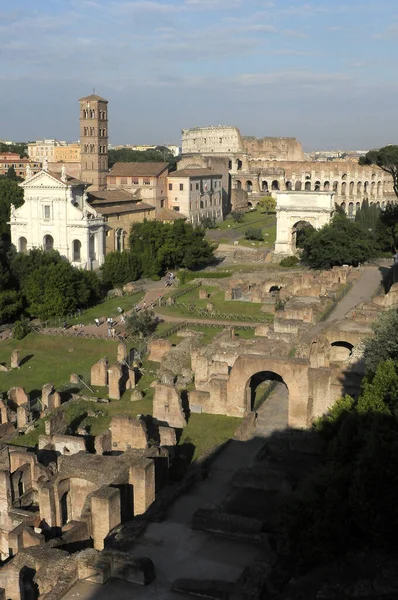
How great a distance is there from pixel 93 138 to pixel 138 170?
4.70 metres

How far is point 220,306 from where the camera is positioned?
119 ft

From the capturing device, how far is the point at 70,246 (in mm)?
44562

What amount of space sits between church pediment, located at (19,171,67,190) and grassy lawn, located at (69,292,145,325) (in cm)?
1002

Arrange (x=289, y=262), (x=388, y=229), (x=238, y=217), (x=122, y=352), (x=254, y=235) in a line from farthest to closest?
1. (x=238, y=217)
2. (x=254, y=235)
3. (x=388, y=229)
4. (x=289, y=262)
5. (x=122, y=352)

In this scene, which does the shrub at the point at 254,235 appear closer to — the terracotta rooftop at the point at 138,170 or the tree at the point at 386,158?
the terracotta rooftop at the point at 138,170

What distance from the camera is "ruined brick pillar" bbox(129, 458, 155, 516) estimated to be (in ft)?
48.4

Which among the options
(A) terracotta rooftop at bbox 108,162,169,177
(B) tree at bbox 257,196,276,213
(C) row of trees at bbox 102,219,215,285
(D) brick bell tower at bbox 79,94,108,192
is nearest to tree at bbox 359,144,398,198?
(C) row of trees at bbox 102,219,215,285

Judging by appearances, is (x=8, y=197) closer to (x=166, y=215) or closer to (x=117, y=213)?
(x=117, y=213)

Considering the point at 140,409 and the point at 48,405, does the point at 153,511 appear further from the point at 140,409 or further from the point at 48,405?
the point at 48,405

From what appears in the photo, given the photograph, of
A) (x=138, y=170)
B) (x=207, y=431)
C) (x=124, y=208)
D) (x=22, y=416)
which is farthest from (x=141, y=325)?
(x=138, y=170)

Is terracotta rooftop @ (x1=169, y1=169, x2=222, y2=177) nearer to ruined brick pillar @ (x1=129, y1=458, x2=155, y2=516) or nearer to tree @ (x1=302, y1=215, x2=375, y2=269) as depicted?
tree @ (x1=302, y1=215, x2=375, y2=269)

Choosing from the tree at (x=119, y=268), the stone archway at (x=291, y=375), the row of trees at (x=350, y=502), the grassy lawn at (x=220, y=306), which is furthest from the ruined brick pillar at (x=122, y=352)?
the row of trees at (x=350, y=502)

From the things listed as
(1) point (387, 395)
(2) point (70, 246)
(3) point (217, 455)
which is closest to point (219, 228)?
(2) point (70, 246)

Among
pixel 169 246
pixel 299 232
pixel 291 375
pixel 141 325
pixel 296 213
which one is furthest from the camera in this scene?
pixel 299 232
